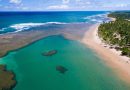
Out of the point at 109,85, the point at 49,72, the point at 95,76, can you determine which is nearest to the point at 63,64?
the point at 49,72

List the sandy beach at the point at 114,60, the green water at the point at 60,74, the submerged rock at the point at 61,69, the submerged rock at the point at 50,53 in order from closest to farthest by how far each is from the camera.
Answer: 1. the green water at the point at 60,74
2. the sandy beach at the point at 114,60
3. the submerged rock at the point at 61,69
4. the submerged rock at the point at 50,53

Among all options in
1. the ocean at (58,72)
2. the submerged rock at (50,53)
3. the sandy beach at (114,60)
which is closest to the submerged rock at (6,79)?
the ocean at (58,72)

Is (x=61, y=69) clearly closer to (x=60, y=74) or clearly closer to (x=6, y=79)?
(x=60, y=74)

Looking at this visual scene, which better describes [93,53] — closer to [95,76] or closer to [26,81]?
[95,76]

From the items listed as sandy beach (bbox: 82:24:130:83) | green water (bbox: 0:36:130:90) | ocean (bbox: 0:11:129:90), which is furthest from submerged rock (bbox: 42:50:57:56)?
sandy beach (bbox: 82:24:130:83)

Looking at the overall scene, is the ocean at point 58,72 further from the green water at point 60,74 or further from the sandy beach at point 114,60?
the sandy beach at point 114,60

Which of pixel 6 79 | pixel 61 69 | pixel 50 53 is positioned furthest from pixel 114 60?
pixel 6 79
